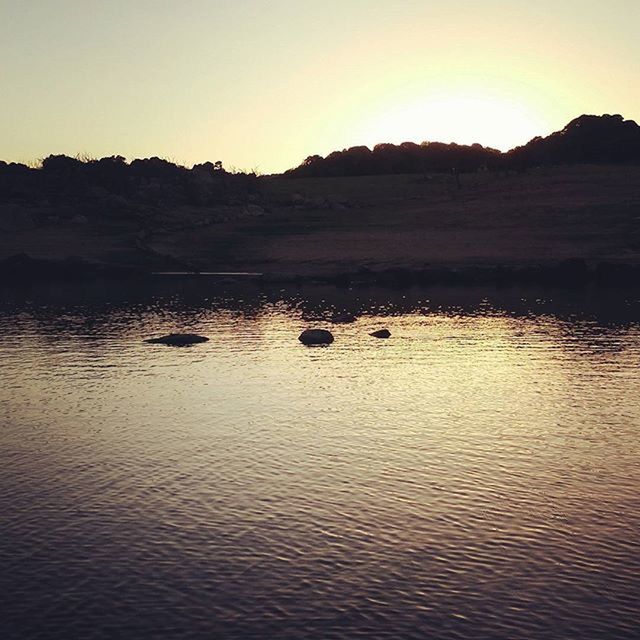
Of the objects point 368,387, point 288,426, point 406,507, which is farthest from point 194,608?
point 368,387

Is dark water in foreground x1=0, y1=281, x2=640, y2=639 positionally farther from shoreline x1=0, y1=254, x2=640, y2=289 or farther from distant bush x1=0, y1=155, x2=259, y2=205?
distant bush x1=0, y1=155, x2=259, y2=205

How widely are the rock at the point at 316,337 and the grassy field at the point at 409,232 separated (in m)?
61.0

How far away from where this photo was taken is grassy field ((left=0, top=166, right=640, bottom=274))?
5399 inches

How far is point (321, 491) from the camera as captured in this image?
32531 mm

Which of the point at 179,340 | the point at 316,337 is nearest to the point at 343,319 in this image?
the point at 316,337

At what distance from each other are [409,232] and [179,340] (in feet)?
297

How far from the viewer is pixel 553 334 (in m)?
75.6

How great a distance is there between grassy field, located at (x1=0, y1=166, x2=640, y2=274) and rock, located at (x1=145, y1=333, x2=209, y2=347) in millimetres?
62946

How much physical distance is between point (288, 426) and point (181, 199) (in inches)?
6134

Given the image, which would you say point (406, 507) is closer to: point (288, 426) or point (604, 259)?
point (288, 426)

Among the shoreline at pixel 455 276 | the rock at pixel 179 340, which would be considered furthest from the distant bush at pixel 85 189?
the rock at pixel 179 340

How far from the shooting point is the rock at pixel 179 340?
72.3 metres

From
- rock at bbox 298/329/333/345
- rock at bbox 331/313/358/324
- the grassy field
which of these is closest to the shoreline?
the grassy field

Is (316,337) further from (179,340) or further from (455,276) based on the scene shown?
(455,276)
